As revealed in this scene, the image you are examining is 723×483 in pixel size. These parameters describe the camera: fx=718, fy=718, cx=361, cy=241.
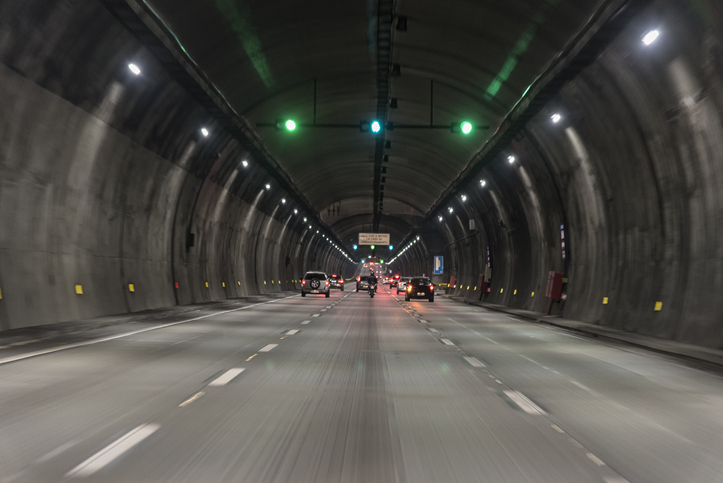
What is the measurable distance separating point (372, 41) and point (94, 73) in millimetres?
7704

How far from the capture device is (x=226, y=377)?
10.2 meters

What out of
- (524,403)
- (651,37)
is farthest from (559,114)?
(524,403)

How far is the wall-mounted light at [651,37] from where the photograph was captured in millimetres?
Result: 14508

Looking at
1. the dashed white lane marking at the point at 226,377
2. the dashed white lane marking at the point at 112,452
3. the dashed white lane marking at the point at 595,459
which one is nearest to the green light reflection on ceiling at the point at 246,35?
the dashed white lane marking at the point at 226,377

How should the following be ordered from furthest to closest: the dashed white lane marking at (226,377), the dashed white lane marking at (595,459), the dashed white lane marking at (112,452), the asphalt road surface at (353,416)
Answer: the dashed white lane marking at (226,377), the dashed white lane marking at (595,459), the asphalt road surface at (353,416), the dashed white lane marking at (112,452)

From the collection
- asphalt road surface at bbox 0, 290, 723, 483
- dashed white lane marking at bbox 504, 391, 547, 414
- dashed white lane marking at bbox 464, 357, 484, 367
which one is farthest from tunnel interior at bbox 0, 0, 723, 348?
dashed white lane marking at bbox 504, 391, 547, 414

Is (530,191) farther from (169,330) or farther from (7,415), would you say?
(7,415)

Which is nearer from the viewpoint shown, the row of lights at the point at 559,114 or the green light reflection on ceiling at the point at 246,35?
the row of lights at the point at 559,114

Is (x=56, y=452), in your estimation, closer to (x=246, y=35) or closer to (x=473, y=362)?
(x=473, y=362)

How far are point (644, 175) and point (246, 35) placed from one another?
36.6 feet

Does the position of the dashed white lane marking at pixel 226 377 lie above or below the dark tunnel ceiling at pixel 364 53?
below

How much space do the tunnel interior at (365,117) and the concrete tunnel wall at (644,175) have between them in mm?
62

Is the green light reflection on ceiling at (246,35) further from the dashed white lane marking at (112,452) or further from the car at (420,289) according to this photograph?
the car at (420,289)

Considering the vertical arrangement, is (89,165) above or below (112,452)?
above
